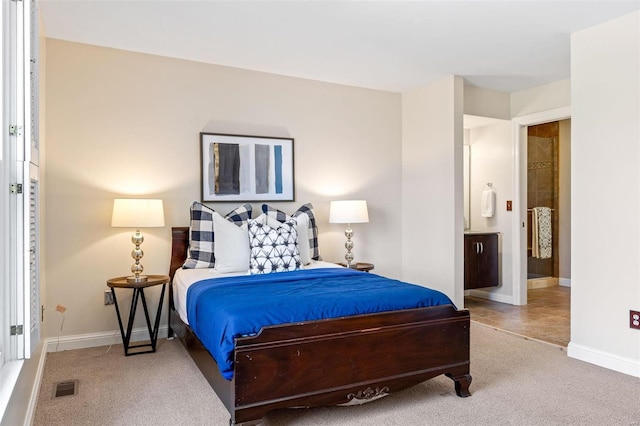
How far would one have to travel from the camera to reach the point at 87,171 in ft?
11.7

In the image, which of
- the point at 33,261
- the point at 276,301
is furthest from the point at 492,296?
the point at 33,261

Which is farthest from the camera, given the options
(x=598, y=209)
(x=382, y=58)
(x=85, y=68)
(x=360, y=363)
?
(x=382, y=58)

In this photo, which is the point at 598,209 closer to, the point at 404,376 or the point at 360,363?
the point at 404,376

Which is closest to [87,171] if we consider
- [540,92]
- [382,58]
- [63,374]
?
[63,374]

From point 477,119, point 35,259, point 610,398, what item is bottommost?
point 610,398

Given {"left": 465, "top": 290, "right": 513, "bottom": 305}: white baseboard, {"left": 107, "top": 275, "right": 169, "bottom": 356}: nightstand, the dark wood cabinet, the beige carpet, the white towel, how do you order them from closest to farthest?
the beige carpet → {"left": 107, "top": 275, "right": 169, "bottom": 356}: nightstand → the dark wood cabinet → {"left": 465, "top": 290, "right": 513, "bottom": 305}: white baseboard → the white towel

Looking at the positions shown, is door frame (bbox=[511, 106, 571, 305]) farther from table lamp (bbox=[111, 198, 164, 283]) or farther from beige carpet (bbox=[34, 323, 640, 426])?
table lamp (bbox=[111, 198, 164, 283])

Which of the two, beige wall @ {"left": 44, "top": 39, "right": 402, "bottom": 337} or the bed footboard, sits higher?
beige wall @ {"left": 44, "top": 39, "right": 402, "bottom": 337}

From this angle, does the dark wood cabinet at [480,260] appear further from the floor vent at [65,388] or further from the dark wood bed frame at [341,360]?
the floor vent at [65,388]

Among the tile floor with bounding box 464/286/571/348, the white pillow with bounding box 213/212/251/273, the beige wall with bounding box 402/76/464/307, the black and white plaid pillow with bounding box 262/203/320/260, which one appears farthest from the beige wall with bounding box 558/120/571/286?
the white pillow with bounding box 213/212/251/273

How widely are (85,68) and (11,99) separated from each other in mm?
1940

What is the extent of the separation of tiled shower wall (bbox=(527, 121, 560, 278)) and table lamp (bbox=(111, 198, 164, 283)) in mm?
5297

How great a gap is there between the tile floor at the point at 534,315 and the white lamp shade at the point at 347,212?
5.09 feet

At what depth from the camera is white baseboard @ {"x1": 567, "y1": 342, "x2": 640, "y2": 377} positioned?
9.71 feet
